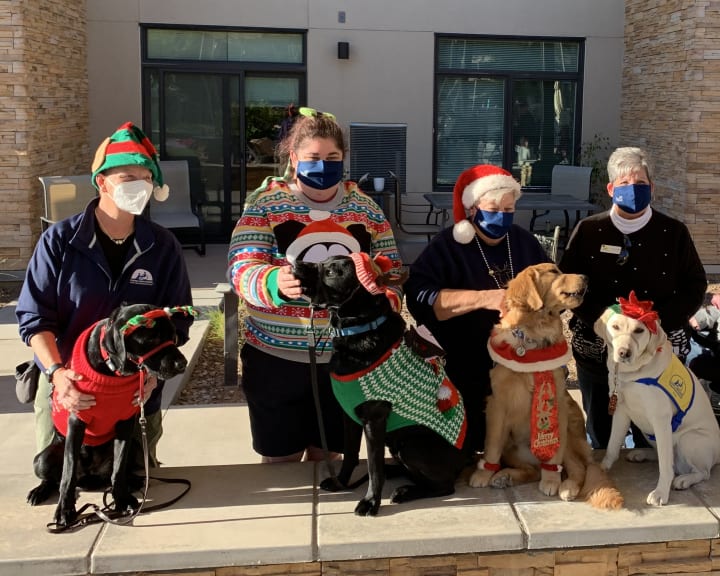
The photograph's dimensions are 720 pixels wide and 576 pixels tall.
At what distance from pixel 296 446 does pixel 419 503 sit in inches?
27.9

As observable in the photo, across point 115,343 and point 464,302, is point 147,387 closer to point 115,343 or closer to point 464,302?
point 115,343

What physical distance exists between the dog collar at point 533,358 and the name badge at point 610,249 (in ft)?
2.59

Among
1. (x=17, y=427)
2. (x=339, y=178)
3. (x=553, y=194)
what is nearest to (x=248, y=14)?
(x=553, y=194)

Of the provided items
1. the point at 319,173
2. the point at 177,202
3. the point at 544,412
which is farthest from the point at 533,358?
the point at 177,202

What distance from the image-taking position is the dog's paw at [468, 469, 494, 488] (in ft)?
11.6

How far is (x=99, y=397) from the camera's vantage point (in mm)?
3061

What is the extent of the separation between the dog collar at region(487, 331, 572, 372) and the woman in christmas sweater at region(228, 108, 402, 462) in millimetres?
581

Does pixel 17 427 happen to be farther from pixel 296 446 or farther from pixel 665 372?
pixel 665 372

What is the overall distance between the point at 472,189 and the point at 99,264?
1.50m

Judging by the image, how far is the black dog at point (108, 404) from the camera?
2947 mm

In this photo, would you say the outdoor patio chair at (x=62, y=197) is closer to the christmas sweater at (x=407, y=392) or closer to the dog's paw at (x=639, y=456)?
the christmas sweater at (x=407, y=392)

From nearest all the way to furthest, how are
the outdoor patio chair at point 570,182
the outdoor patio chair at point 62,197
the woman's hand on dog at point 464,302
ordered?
the woman's hand on dog at point 464,302 < the outdoor patio chair at point 62,197 < the outdoor patio chair at point 570,182

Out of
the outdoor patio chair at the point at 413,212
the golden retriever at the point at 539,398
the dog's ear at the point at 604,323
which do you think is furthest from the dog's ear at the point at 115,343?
the outdoor patio chair at the point at 413,212

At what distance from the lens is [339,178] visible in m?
3.55
